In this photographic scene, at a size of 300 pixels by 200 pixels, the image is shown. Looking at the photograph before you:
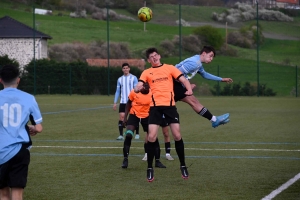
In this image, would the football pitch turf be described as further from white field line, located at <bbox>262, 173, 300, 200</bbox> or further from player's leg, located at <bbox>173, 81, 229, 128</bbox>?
player's leg, located at <bbox>173, 81, 229, 128</bbox>

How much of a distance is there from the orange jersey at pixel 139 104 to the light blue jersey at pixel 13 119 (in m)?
5.73

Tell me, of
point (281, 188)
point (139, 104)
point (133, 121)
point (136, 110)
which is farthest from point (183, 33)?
point (281, 188)

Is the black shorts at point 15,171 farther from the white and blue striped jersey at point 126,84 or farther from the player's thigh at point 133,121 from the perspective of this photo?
the white and blue striped jersey at point 126,84

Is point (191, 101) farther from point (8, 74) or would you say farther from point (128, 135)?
point (8, 74)

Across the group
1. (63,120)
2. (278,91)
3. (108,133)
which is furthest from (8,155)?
(278,91)

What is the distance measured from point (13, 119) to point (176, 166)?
18.3ft

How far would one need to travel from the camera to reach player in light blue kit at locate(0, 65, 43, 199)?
23.2ft

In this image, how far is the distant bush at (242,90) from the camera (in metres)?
45.2

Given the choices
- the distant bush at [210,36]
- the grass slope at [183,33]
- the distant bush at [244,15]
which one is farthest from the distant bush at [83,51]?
the distant bush at [244,15]

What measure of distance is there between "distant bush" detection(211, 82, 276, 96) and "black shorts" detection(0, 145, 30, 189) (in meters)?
38.8

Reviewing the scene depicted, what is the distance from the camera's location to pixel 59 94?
46.0 metres

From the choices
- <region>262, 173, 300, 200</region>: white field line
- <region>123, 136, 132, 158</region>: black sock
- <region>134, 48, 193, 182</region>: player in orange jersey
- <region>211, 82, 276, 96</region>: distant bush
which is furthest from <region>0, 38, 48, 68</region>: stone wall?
<region>262, 173, 300, 200</region>: white field line

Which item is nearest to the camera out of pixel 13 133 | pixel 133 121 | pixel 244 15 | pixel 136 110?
pixel 13 133

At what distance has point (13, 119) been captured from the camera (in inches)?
280
